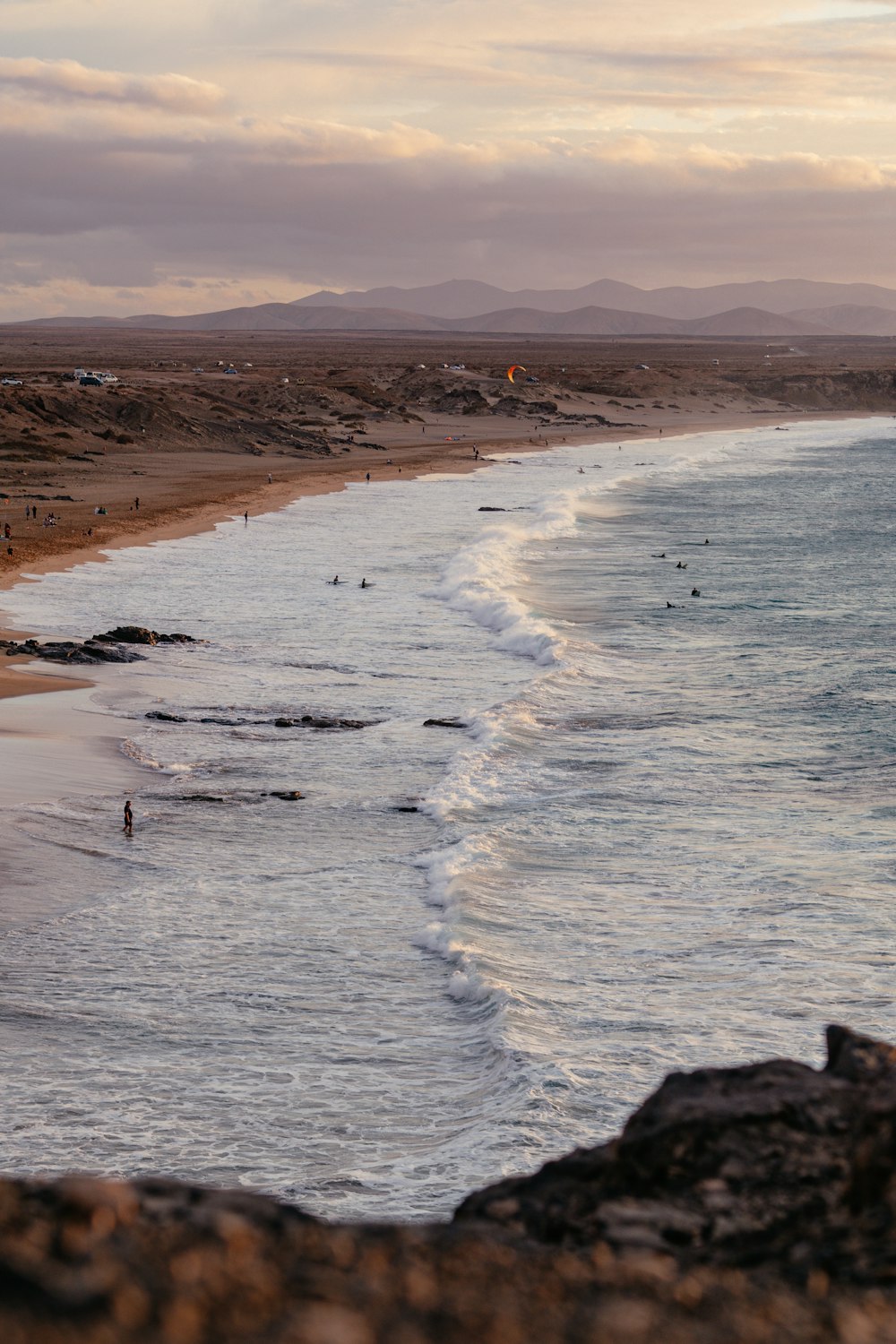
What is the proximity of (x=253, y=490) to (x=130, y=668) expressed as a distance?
41.6m

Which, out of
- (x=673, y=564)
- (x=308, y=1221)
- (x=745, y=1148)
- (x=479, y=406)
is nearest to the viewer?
(x=308, y=1221)

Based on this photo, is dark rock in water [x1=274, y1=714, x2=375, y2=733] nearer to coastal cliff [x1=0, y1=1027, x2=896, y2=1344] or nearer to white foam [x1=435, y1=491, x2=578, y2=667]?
white foam [x1=435, y1=491, x2=578, y2=667]

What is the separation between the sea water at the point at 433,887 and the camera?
12672 millimetres

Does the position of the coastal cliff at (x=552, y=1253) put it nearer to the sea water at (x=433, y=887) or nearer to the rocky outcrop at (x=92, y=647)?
the sea water at (x=433, y=887)

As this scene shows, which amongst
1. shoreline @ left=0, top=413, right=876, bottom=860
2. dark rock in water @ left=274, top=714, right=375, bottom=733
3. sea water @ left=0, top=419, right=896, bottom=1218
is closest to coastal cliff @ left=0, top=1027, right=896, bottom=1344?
sea water @ left=0, top=419, right=896, bottom=1218

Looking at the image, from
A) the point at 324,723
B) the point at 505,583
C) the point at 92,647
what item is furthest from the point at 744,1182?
the point at 505,583

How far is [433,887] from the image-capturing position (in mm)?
18234

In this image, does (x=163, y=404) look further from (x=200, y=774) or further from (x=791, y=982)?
(x=791, y=982)

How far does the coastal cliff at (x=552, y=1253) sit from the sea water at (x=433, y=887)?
6.23m

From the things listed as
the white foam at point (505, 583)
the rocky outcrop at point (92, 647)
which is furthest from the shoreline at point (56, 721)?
the white foam at point (505, 583)

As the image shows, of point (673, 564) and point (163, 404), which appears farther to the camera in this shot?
point (163, 404)

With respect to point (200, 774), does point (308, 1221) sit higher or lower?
higher

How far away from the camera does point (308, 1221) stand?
15.0 ft

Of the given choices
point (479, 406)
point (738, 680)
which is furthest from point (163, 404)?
point (738, 680)
